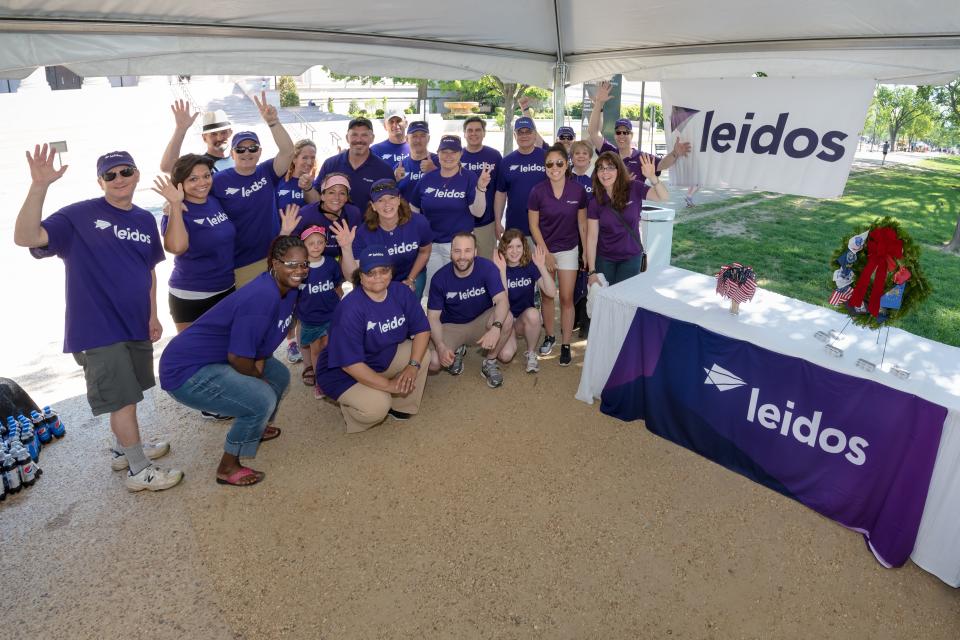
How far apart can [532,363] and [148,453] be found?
3.10 metres

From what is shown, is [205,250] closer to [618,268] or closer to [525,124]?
[525,124]

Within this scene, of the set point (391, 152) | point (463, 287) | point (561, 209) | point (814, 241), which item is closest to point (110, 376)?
point (463, 287)

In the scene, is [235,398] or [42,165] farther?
[235,398]

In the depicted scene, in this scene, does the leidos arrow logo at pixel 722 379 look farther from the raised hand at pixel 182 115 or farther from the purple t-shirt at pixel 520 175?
the raised hand at pixel 182 115

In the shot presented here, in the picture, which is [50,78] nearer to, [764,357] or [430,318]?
[430,318]

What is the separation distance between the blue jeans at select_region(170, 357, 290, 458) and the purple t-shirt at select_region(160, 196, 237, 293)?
34.1 inches

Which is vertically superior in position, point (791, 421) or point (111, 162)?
point (111, 162)

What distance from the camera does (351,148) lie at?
540 centimetres

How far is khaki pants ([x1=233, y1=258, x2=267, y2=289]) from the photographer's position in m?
4.68

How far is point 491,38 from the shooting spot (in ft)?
19.1

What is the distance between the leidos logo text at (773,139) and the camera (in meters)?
4.91

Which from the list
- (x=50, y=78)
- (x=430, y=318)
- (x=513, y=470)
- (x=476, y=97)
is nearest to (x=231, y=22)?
(x=430, y=318)

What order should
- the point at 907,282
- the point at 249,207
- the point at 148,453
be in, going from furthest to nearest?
the point at 249,207
the point at 148,453
the point at 907,282

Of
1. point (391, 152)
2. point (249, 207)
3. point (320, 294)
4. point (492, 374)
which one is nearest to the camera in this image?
point (249, 207)
